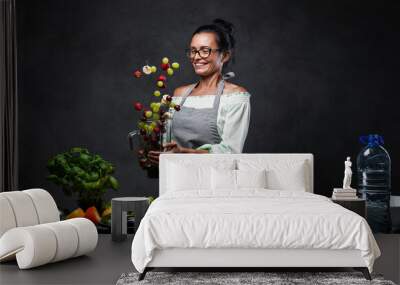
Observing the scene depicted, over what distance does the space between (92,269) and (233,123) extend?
2907mm

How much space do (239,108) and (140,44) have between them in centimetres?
136

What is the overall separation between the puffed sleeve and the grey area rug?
2.66 meters

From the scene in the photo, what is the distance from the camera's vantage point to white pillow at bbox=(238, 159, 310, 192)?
627 centimetres

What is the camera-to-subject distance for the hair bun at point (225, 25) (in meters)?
7.35

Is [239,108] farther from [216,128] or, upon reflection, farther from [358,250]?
[358,250]

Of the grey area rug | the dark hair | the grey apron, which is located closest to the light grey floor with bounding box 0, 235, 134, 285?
the grey area rug

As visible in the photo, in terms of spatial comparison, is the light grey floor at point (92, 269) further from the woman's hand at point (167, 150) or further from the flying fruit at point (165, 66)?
the flying fruit at point (165, 66)

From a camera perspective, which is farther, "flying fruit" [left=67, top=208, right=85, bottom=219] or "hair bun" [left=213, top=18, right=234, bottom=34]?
"hair bun" [left=213, top=18, right=234, bottom=34]

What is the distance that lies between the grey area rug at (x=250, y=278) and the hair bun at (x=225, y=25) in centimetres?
347

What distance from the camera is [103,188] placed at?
6965mm

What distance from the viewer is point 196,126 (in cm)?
720

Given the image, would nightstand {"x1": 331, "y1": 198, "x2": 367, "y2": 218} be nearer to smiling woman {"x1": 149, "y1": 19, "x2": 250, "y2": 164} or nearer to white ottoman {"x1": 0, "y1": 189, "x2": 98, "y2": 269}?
smiling woman {"x1": 149, "y1": 19, "x2": 250, "y2": 164}

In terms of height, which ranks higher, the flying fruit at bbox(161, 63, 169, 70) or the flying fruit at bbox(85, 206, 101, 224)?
the flying fruit at bbox(161, 63, 169, 70)

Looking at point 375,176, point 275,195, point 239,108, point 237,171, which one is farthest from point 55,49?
point 375,176
